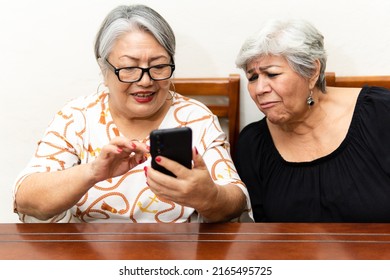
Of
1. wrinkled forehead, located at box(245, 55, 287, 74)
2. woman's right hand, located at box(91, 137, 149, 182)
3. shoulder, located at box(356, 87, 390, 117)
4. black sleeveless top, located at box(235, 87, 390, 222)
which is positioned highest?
wrinkled forehead, located at box(245, 55, 287, 74)

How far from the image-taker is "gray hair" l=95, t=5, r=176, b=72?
1.41 meters

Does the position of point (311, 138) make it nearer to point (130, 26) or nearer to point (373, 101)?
point (373, 101)

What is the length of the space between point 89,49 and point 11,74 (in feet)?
1.04

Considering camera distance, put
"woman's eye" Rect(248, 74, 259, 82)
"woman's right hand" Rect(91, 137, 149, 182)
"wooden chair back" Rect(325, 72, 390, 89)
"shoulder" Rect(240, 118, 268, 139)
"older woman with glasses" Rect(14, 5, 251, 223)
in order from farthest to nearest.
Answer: "wooden chair back" Rect(325, 72, 390, 89), "shoulder" Rect(240, 118, 268, 139), "woman's eye" Rect(248, 74, 259, 82), "older woman with glasses" Rect(14, 5, 251, 223), "woman's right hand" Rect(91, 137, 149, 182)

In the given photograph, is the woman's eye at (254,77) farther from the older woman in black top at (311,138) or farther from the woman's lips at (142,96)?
the woman's lips at (142,96)

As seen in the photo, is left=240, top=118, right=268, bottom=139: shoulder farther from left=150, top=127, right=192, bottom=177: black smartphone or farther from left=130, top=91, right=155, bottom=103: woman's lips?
left=150, top=127, right=192, bottom=177: black smartphone

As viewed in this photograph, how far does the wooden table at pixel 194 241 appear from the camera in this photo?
107 cm

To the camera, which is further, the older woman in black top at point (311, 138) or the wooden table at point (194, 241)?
the older woman in black top at point (311, 138)

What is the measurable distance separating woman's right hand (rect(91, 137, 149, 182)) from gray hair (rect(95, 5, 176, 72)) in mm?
353

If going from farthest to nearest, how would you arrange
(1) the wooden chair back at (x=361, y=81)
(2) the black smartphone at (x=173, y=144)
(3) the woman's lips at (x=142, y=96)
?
(1) the wooden chair back at (x=361, y=81) < (3) the woman's lips at (x=142, y=96) < (2) the black smartphone at (x=173, y=144)

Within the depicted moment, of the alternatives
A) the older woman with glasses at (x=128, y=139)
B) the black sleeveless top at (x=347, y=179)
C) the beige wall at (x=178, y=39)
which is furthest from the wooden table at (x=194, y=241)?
the beige wall at (x=178, y=39)

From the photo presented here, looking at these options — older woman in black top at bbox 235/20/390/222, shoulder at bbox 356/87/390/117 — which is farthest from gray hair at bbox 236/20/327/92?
shoulder at bbox 356/87/390/117
